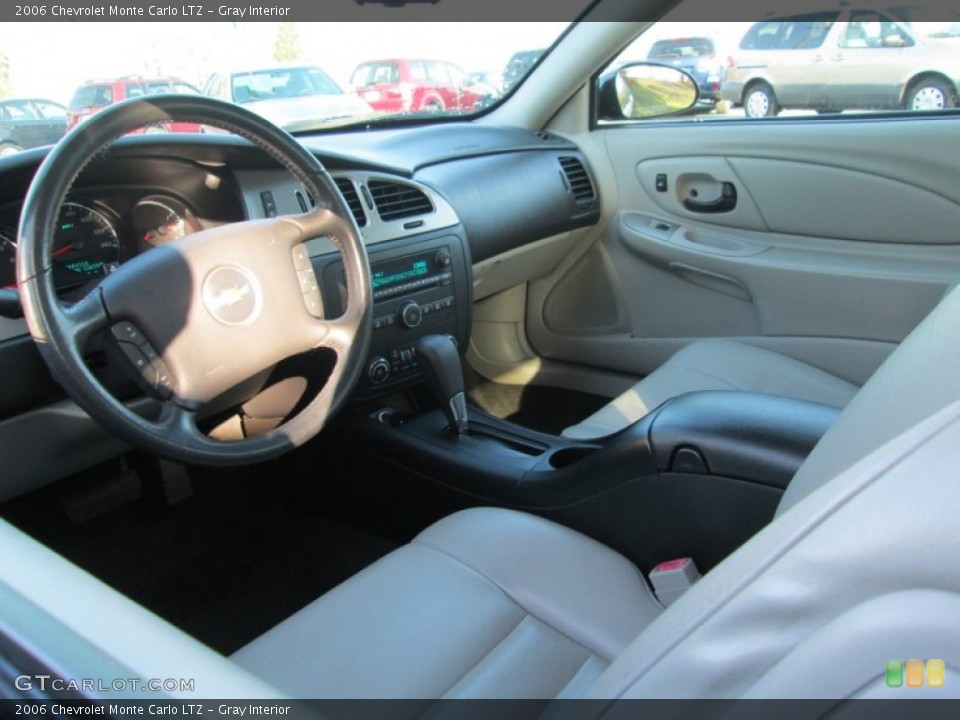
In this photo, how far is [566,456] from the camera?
5.83 feet

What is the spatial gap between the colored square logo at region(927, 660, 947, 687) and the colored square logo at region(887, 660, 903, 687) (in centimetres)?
2

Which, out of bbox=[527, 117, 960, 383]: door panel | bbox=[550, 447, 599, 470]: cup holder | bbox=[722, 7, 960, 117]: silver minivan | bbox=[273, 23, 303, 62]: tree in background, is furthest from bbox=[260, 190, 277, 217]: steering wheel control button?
bbox=[722, 7, 960, 117]: silver minivan

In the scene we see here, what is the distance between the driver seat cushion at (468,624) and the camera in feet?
3.74

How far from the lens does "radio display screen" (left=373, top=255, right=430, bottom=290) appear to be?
204 centimetres

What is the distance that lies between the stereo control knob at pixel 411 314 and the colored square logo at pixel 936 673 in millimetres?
1645

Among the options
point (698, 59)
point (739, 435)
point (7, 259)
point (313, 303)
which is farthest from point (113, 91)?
→ point (698, 59)

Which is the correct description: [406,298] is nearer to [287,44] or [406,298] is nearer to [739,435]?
[287,44]

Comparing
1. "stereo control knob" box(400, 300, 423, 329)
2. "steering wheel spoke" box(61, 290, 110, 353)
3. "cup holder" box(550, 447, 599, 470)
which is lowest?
"cup holder" box(550, 447, 599, 470)

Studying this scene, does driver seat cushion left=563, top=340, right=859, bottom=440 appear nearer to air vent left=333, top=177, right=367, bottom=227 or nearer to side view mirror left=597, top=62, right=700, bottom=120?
air vent left=333, top=177, right=367, bottom=227

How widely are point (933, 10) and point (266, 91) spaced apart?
5.47ft

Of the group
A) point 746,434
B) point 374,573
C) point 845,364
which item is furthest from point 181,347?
point 845,364

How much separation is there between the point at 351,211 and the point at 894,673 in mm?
1529

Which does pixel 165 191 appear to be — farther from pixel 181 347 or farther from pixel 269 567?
pixel 269 567

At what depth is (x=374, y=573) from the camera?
135 cm
